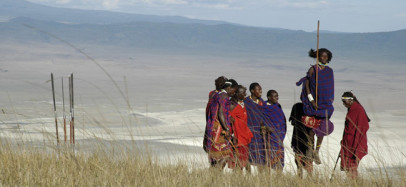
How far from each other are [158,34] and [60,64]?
152ft

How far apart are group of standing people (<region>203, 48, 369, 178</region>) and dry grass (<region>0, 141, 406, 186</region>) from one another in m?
0.87

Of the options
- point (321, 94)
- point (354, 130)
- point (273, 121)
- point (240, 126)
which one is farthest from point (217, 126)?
point (354, 130)

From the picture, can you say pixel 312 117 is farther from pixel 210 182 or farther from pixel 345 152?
pixel 210 182

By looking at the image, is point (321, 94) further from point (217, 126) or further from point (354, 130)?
point (217, 126)

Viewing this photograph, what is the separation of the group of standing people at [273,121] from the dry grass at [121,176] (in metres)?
0.87

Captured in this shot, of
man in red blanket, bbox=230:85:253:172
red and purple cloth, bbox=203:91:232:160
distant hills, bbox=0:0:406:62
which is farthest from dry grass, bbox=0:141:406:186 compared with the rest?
distant hills, bbox=0:0:406:62

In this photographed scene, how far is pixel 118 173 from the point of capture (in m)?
4.46

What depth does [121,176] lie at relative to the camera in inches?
165

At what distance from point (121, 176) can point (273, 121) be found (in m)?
2.32

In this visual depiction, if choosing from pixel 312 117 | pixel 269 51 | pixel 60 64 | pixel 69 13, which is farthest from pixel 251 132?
pixel 69 13

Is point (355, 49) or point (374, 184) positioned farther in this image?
point (355, 49)

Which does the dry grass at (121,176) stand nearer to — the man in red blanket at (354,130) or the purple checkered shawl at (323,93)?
the man in red blanket at (354,130)

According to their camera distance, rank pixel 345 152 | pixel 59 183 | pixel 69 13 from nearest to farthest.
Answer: pixel 59 183
pixel 345 152
pixel 69 13

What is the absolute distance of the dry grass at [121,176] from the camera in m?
4.10
